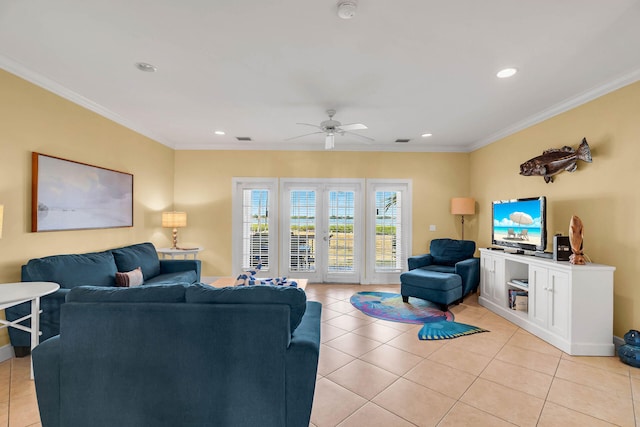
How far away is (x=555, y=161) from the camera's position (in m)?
3.58

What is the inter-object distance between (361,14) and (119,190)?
396cm

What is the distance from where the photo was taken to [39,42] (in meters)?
2.32

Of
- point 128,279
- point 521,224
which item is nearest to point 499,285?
point 521,224

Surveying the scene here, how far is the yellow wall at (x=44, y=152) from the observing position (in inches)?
106

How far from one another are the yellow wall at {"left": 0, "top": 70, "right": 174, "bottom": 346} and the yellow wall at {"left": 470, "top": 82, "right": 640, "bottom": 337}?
5983 mm

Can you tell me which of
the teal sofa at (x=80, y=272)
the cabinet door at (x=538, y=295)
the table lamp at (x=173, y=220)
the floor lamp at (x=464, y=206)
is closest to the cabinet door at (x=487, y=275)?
the cabinet door at (x=538, y=295)

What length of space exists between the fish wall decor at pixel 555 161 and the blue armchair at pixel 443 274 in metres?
1.58

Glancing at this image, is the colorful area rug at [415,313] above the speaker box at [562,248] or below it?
below

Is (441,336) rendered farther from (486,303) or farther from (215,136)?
(215,136)

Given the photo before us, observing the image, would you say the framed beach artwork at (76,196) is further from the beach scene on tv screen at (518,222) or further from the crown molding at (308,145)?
the beach scene on tv screen at (518,222)

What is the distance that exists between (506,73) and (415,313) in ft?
10.2

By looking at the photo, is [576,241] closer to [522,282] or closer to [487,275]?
[522,282]

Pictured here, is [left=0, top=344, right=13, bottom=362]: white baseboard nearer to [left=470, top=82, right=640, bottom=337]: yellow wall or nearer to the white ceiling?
the white ceiling

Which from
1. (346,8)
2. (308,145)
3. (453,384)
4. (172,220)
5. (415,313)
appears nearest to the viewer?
(346,8)
